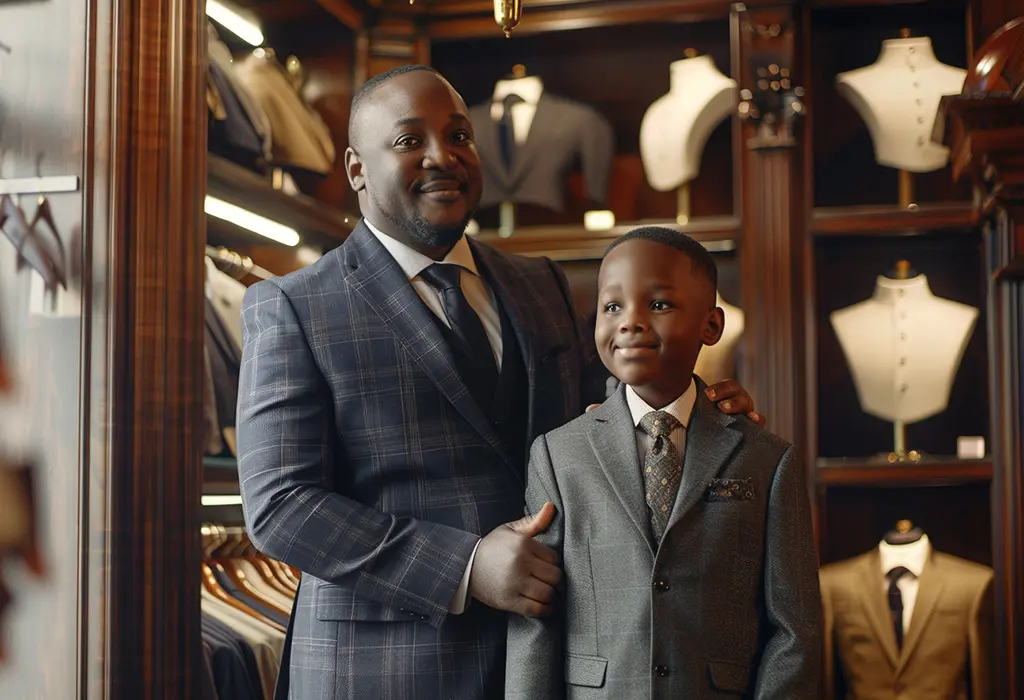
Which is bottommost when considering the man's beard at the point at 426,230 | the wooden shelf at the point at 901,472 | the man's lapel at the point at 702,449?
the wooden shelf at the point at 901,472

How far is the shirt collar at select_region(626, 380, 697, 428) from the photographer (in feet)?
5.56

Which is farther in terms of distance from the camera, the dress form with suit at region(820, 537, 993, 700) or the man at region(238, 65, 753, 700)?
the dress form with suit at region(820, 537, 993, 700)

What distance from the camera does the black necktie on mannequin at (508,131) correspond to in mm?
4156

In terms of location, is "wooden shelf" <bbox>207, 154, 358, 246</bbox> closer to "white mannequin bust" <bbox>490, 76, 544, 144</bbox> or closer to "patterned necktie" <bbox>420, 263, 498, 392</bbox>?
"white mannequin bust" <bbox>490, 76, 544, 144</bbox>

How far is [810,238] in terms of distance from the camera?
3945mm

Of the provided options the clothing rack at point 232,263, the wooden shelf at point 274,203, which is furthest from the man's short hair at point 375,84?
the clothing rack at point 232,263

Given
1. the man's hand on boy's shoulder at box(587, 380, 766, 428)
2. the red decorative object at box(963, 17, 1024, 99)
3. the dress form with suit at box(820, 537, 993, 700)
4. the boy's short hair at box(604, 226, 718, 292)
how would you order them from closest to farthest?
1. the boy's short hair at box(604, 226, 718, 292)
2. the man's hand on boy's shoulder at box(587, 380, 766, 428)
3. the red decorative object at box(963, 17, 1024, 99)
4. the dress form with suit at box(820, 537, 993, 700)

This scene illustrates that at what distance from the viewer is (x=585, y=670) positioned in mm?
1611

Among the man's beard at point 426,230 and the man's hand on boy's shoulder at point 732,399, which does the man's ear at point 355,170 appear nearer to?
the man's beard at point 426,230

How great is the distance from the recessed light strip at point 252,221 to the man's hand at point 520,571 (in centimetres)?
168

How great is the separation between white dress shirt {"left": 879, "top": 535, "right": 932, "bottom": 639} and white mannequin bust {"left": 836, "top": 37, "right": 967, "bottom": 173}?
1.12 meters

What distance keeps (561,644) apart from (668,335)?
0.40 meters

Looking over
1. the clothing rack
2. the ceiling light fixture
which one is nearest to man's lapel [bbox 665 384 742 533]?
the clothing rack

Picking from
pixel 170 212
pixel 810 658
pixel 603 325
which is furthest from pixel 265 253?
pixel 810 658
